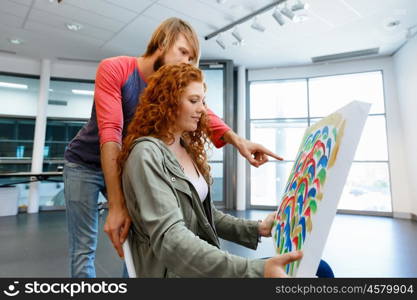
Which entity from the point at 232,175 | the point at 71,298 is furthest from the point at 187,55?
the point at 232,175

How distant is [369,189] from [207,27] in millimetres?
4195

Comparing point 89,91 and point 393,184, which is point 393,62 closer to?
point 393,184

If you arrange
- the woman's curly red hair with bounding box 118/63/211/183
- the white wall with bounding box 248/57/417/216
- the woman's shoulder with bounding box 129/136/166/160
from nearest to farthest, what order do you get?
1. the woman's shoulder with bounding box 129/136/166/160
2. the woman's curly red hair with bounding box 118/63/211/183
3. the white wall with bounding box 248/57/417/216

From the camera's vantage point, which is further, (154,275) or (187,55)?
(187,55)

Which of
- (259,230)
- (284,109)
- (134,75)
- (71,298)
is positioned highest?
(284,109)

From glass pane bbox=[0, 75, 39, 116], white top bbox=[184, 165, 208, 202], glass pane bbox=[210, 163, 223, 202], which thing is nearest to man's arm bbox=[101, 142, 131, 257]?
white top bbox=[184, 165, 208, 202]

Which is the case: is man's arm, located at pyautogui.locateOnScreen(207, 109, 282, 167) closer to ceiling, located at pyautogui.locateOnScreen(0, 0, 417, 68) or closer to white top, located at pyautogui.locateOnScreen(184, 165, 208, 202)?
white top, located at pyautogui.locateOnScreen(184, 165, 208, 202)

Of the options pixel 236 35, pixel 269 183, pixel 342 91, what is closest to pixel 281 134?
pixel 269 183

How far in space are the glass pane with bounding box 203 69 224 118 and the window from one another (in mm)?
774

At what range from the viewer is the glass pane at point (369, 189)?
491 centimetres

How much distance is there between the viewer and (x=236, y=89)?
5.67 meters

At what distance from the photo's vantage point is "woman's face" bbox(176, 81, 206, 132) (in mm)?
807

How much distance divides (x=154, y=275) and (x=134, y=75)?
69cm

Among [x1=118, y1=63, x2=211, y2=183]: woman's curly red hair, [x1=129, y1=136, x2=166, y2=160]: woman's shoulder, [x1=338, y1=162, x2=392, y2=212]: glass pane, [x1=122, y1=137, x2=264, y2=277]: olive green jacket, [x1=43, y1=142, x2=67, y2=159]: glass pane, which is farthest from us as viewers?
[x1=43, y1=142, x2=67, y2=159]: glass pane
